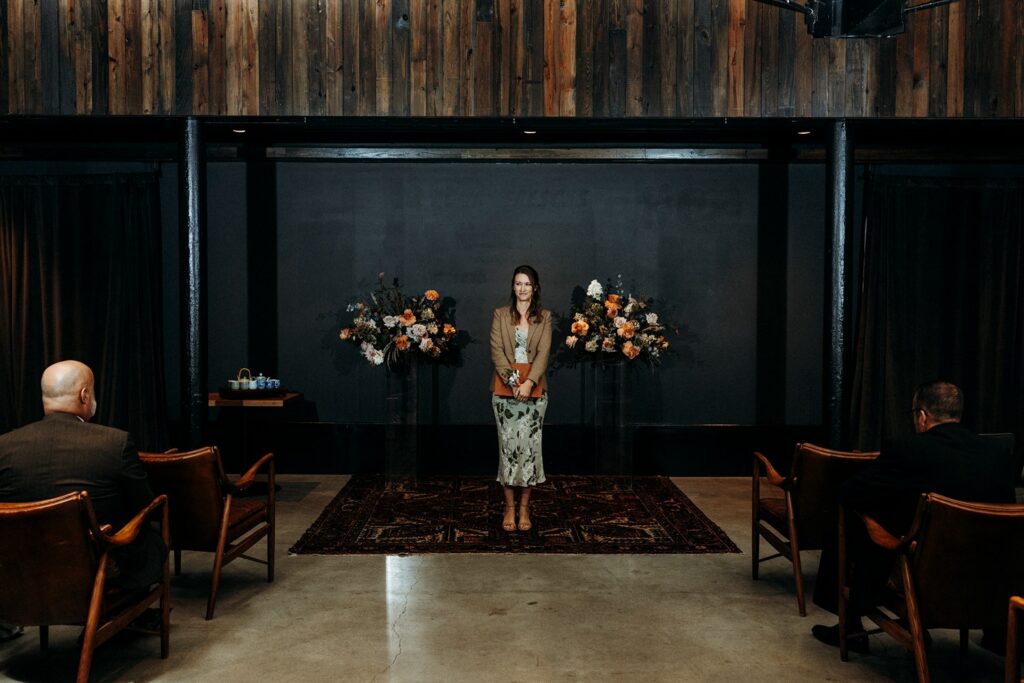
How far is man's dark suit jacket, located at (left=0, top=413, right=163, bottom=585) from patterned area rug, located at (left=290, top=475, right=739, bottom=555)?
2259mm

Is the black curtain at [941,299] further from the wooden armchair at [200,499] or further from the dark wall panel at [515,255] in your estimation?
the wooden armchair at [200,499]

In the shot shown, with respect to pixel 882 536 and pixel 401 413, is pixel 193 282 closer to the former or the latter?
pixel 401 413

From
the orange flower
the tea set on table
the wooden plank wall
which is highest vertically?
the wooden plank wall

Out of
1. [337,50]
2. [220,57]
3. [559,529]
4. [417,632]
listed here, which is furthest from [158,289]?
[417,632]

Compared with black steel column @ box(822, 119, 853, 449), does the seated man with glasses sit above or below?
below

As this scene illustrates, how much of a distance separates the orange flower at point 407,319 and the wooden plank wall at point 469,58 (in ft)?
6.43

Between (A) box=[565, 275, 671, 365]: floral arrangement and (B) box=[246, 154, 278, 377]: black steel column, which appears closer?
(A) box=[565, 275, 671, 365]: floral arrangement

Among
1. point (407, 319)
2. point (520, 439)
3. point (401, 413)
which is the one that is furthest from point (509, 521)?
point (407, 319)

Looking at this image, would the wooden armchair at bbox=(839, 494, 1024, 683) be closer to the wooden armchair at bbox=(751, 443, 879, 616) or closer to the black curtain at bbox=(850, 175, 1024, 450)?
the wooden armchair at bbox=(751, 443, 879, 616)

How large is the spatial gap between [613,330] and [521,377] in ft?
6.25

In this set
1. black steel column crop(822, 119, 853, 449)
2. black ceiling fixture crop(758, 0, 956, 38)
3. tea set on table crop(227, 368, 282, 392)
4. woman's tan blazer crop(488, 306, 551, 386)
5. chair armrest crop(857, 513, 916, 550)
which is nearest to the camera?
chair armrest crop(857, 513, 916, 550)

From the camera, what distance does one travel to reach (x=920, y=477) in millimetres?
3404

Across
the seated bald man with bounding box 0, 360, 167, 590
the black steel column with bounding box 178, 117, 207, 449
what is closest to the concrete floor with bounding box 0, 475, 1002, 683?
the seated bald man with bounding box 0, 360, 167, 590

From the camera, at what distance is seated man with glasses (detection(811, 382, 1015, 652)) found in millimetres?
3350
